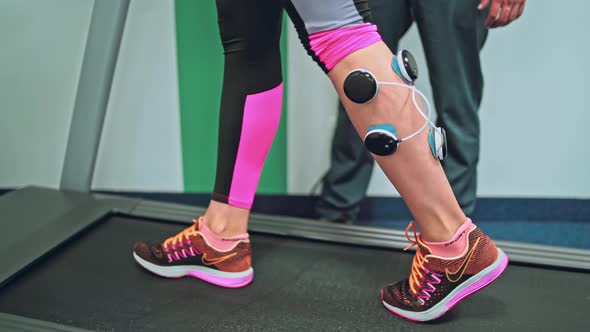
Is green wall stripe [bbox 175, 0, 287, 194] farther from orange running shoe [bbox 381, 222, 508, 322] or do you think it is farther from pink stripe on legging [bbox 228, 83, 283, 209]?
orange running shoe [bbox 381, 222, 508, 322]

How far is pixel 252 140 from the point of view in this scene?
968mm

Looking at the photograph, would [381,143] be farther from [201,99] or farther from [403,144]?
[201,99]

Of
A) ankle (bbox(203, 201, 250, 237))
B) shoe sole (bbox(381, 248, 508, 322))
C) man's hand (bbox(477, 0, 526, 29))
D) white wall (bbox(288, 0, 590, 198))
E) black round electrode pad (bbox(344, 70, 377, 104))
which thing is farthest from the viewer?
white wall (bbox(288, 0, 590, 198))

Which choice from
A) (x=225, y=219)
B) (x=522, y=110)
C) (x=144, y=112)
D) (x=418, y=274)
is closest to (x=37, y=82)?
(x=144, y=112)

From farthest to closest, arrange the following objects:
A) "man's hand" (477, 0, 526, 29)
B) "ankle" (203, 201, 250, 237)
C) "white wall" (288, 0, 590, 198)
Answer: "white wall" (288, 0, 590, 198) → "man's hand" (477, 0, 526, 29) → "ankle" (203, 201, 250, 237)

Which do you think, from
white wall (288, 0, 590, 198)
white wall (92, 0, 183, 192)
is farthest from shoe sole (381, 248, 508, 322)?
white wall (92, 0, 183, 192)

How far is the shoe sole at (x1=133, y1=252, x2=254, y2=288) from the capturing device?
3.43 feet

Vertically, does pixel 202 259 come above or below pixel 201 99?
below

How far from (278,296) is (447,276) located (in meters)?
0.34

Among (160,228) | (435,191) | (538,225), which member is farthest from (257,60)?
(538,225)

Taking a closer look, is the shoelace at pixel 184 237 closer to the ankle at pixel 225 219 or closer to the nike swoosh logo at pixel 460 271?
the ankle at pixel 225 219

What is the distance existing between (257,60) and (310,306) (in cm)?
49

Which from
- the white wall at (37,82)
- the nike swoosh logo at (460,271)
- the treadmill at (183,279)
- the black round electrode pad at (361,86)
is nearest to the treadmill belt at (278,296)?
the treadmill at (183,279)

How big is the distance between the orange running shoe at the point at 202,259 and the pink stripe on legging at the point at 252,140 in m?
0.10
